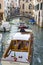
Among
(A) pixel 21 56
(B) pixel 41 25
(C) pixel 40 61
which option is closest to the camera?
(A) pixel 21 56

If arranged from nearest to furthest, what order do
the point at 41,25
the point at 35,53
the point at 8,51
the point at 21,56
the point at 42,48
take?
the point at 21,56, the point at 8,51, the point at 35,53, the point at 42,48, the point at 41,25

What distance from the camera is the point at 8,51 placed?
1659 cm

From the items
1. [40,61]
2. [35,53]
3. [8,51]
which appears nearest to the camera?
[8,51]

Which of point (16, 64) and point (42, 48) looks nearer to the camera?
point (16, 64)

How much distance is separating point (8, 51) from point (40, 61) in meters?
2.80

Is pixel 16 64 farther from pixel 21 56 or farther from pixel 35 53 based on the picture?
pixel 35 53

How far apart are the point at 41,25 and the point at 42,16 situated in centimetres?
229

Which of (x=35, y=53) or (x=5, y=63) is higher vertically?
(x=5, y=63)

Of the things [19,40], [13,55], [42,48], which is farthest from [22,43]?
[42,48]

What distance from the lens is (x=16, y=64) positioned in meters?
13.2

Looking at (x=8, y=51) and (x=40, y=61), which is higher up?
(x=8, y=51)

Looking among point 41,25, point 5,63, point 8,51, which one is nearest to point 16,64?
point 5,63

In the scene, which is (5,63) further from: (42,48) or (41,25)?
(41,25)

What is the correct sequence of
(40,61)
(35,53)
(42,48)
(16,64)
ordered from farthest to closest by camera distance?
1. (42,48)
2. (35,53)
3. (40,61)
4. (16,64)
